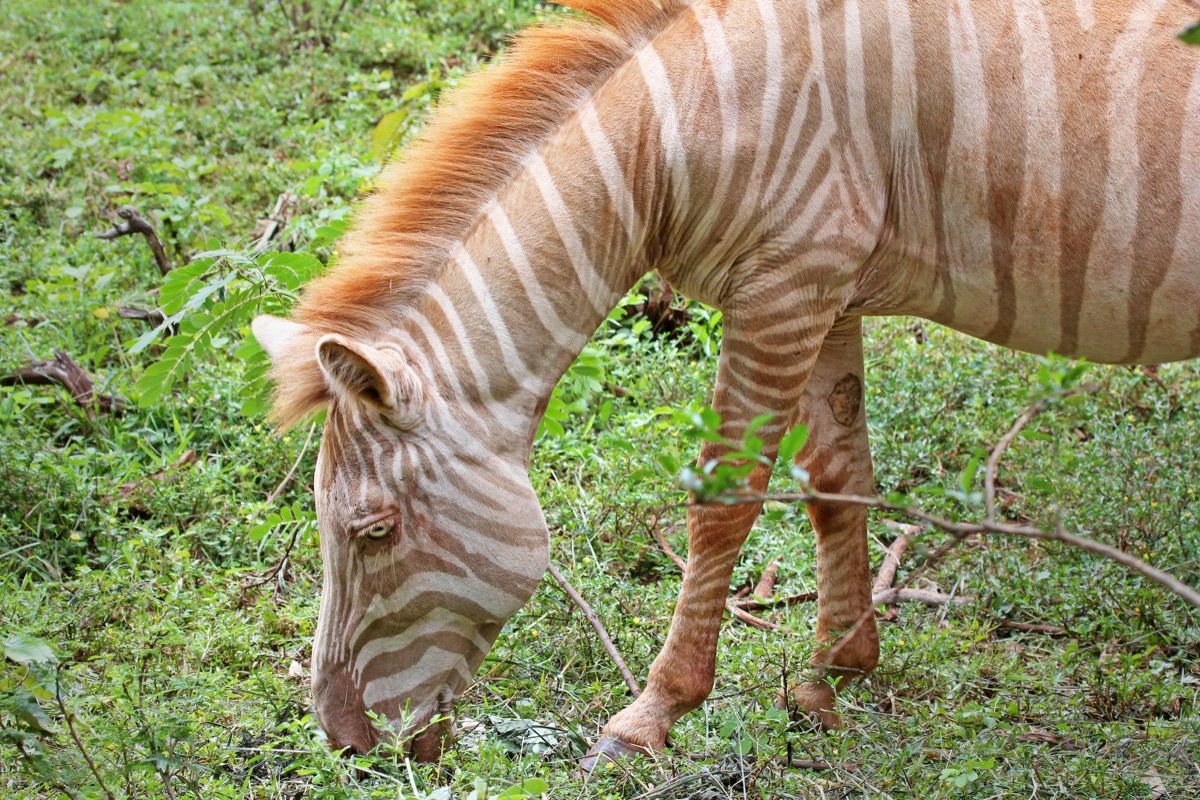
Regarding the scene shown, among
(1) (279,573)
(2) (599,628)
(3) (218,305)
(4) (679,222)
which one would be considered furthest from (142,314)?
(4) (679,222)

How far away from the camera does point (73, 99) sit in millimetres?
9305

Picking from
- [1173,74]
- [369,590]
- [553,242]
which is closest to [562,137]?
[553,242]

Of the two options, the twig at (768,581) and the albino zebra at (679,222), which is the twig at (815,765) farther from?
the twig at (768,581)

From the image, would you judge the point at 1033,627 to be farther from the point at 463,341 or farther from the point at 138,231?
the point at 138,231

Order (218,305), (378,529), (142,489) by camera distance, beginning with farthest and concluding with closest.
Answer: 1. (142,489)
2. (218,305)
3. (378,529)

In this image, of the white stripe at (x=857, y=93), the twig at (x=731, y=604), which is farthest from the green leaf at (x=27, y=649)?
the white stripe at (x=857, y=93)

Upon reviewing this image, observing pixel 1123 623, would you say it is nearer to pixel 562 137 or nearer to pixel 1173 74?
pixel 1173 74

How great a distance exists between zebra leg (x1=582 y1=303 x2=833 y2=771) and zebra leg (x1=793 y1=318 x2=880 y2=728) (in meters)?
0.48

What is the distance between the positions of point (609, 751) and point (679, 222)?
1.74 metres

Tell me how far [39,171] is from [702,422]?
7219mm

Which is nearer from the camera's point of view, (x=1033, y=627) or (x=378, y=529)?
(x=378, y=529)

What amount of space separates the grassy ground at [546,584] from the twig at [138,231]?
0.21 m

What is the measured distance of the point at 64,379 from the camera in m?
6.24

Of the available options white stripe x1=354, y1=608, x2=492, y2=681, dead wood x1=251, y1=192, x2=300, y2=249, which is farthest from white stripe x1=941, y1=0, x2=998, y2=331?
dead wood x1=251, y1=192, x2=300, y2=249
